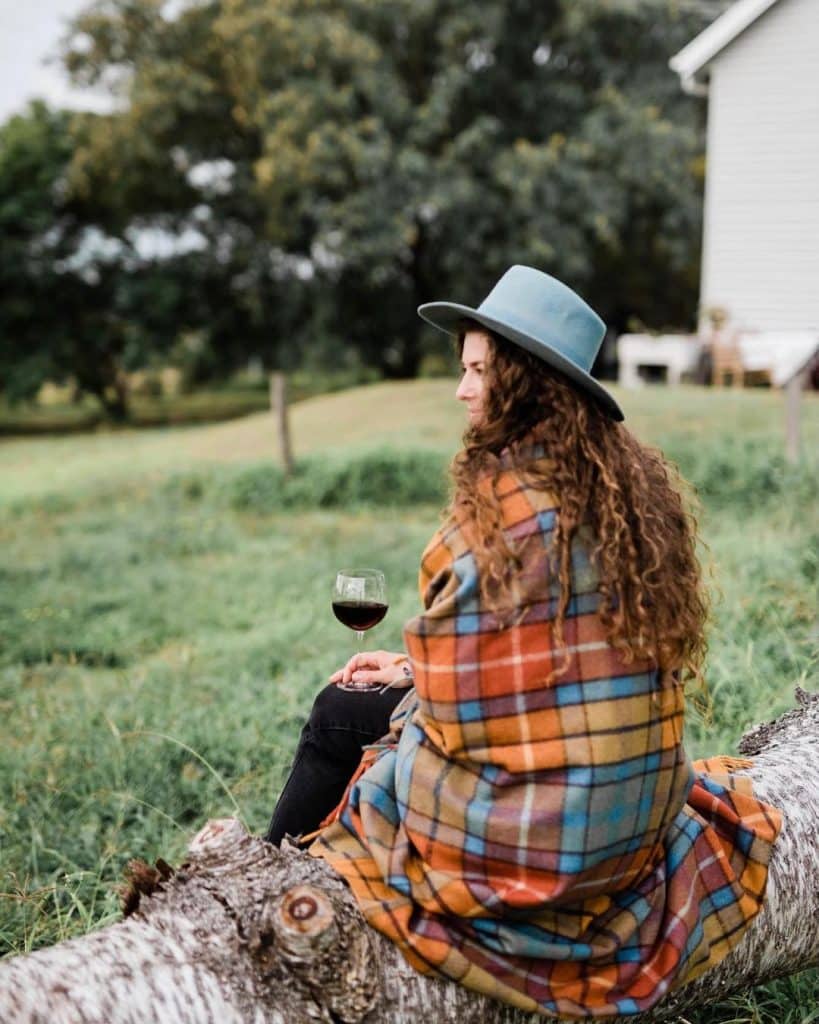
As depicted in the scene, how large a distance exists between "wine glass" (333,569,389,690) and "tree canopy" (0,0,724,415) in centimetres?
2057

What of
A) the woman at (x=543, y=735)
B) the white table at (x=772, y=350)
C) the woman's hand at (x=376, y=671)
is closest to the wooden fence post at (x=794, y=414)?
the white table at (x=772, y=350)

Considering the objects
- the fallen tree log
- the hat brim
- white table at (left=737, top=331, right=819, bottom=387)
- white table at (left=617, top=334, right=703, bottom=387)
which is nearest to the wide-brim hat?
the hat brim

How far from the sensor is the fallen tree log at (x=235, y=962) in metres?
1.82

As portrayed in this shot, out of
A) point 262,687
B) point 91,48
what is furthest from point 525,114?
point 262,687

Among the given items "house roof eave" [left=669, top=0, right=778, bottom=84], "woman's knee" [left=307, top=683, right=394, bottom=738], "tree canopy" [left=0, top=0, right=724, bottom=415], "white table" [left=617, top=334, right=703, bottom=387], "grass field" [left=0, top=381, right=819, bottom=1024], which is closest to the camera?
"woman's knee" [left=307, top=683, right=394, bottom=738]

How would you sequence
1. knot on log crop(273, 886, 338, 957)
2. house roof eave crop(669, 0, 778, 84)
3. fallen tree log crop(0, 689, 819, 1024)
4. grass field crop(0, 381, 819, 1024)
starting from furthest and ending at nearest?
house roof eave crop(669, 0, 778, 84), grass field crop(0, 381, 819, 1024), knot on log crop(273, 886, 338, 957), fallen tree log crop(0, 689, 819, 1024)

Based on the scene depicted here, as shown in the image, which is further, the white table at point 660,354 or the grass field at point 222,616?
the white table at point 660,354

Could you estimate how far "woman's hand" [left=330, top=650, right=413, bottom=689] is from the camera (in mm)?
2752

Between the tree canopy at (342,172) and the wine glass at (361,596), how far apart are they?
20.6 metres

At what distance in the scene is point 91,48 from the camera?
25.4 metres

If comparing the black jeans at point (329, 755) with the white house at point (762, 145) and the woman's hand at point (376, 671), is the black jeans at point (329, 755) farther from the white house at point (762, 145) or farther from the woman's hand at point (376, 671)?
the white house at point (762, 145)

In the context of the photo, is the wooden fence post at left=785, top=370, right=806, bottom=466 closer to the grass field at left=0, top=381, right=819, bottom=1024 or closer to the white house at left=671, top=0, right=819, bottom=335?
the grass field at left=0, top=381, right=819, bottom=1024

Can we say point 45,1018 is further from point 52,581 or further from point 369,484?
point 369,484

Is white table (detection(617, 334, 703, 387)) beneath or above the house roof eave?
beneath
